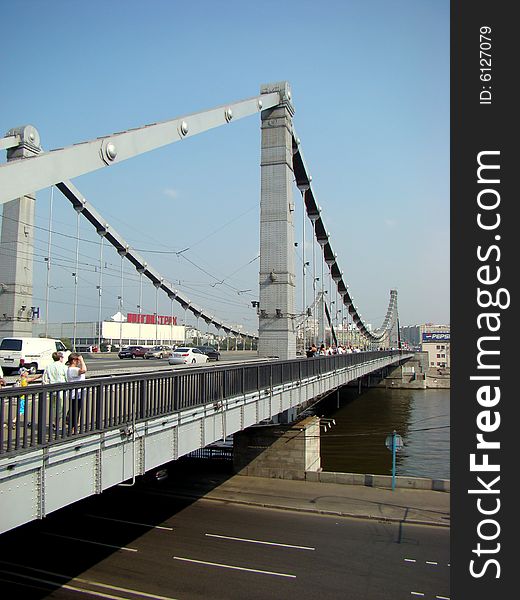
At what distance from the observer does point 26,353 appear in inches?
759

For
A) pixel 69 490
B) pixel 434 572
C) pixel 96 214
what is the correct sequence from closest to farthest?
pixel 69 490, pixel 434 572, pixel 96 214

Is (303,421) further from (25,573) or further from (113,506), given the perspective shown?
(25,573)

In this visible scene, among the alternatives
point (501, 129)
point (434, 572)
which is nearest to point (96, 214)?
point (434, 572)

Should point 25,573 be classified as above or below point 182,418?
below

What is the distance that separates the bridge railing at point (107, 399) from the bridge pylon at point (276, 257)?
6.61m

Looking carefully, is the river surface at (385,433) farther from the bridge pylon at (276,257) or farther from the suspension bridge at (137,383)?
the bridge pylon at (276,257)

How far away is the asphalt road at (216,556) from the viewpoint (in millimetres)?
10766

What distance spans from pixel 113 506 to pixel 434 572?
369 inches

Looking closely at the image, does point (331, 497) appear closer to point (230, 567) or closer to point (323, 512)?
point (323, 512)

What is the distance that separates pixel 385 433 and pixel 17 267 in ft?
85.4

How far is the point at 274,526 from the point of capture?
15.2 m

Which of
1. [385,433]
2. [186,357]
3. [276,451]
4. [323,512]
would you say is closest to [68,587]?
[323,512]

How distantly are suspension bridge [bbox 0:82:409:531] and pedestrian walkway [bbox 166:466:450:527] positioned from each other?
9.35 feet

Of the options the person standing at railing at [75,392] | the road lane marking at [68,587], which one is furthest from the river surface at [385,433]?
the person standing at railing at [75,392]
